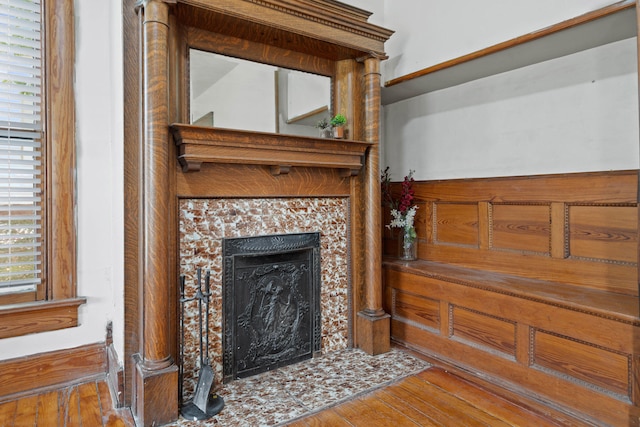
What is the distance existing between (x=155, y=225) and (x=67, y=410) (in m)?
1.12

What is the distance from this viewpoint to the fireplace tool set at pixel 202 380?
6.57 ft

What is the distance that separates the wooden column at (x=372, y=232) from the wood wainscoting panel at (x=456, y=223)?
57cm

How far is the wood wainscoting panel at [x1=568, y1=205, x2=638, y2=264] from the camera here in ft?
6.71

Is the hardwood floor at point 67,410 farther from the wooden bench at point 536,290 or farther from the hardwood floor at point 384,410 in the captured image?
the wooden bench at point 536,290

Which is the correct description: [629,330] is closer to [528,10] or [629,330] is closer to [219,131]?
[528,10]

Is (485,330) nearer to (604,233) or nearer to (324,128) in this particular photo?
(604,233)

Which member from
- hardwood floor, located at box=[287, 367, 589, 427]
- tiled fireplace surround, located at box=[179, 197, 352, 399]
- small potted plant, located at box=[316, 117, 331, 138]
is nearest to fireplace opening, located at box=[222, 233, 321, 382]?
tiled fireplace surround, located at box=[179, 197, 352, 399]

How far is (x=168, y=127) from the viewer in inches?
78.7

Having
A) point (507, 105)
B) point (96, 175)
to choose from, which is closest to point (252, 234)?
point (96, 175)

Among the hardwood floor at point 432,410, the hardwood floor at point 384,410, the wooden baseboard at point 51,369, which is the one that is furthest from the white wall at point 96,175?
the hardwood floor at point 432,410

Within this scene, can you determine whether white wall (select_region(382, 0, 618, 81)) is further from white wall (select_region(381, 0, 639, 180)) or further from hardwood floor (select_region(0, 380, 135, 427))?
hardwood floor (select_region(0, 380, 135, 427))

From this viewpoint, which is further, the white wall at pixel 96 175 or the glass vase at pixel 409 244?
the glass vase at pixel 409 244

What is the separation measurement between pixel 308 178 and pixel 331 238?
0.47 meters

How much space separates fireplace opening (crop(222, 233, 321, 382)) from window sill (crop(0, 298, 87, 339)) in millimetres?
932
